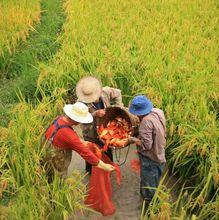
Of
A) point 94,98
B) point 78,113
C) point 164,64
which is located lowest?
point 164,64

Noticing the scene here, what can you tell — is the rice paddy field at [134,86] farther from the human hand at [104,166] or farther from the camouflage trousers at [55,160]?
the human hand at [104,166]

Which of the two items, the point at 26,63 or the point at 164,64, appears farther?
the point at 26,63

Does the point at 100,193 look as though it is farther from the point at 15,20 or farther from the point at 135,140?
the point at 15,20

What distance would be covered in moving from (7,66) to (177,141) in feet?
10.8

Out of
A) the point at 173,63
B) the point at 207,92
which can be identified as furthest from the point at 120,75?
the point at 207,92

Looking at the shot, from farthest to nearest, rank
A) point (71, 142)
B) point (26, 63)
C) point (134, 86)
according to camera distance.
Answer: point (26, 63) → point (134, 86) → point (71, 142)

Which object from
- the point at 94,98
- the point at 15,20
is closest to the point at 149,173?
the point at 94,98

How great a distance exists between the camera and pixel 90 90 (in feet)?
14.0

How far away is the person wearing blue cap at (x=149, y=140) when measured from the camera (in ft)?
12.4

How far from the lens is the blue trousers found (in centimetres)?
393

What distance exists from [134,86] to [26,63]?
1.99 m

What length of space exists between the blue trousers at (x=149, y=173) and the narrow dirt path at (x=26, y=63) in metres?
1.85

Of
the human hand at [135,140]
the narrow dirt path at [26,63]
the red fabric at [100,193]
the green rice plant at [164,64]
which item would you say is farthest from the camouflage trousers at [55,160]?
the narrow dirt path at [26,63]

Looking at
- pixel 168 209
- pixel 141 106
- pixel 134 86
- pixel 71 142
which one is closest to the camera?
pixel 168 209
